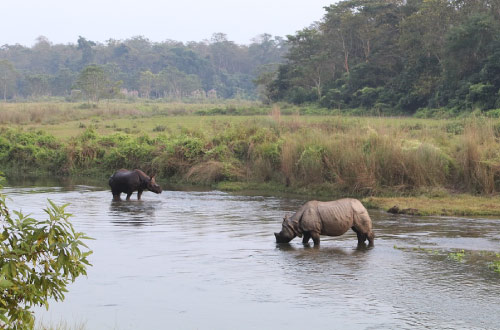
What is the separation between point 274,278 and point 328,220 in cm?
234

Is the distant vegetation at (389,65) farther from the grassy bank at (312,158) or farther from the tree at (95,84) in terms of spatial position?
the grassy bank at (312,158)

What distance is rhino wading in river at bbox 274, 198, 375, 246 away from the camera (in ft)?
42.6

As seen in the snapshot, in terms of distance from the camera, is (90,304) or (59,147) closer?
(90,304)

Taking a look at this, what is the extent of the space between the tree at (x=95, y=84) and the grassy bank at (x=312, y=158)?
151 feet

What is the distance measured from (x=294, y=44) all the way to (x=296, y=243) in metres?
53.0

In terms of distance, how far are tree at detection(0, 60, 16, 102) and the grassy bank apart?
75997mm

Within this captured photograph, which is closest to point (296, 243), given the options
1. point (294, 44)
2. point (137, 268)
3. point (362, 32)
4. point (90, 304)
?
point (137, 268)

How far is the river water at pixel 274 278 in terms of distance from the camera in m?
9.21

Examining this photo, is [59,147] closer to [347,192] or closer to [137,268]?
[347,192]

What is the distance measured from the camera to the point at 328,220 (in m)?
13.0

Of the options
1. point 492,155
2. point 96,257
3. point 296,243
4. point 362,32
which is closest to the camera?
point 96,257

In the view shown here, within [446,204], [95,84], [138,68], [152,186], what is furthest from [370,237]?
[138,68]

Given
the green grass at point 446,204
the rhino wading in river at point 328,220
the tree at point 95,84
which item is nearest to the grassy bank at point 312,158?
the green grass at point 446,204

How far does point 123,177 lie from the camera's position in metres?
20.4
